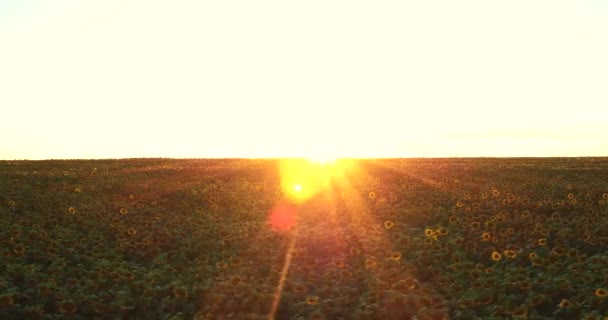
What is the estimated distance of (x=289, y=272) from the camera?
1284 cm

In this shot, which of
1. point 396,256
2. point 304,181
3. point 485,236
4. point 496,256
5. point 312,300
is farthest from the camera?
point 304,181

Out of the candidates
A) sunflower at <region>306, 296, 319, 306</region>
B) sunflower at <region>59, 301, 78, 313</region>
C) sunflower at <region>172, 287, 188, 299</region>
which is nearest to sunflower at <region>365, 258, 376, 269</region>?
sunflower at <region>306, 296, 319, 306</region>

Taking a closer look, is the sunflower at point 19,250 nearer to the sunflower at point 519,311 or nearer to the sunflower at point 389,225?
the sunflower at point 389,225

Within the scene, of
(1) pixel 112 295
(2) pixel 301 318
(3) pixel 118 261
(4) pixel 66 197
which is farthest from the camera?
(4) pixel 66 197

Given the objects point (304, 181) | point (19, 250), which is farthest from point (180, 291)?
point (304, 181)

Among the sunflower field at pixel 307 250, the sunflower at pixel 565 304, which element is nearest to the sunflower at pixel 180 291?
the sunflower field at pixel 307 250

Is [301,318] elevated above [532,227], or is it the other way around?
[532,227]

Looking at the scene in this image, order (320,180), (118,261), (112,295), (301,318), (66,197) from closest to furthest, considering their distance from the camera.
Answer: (301,318) < (112,295) < (118,261) < (66,197) < (320,180)

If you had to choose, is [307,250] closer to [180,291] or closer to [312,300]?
[312,300]

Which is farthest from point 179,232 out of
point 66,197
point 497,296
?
point 497,296

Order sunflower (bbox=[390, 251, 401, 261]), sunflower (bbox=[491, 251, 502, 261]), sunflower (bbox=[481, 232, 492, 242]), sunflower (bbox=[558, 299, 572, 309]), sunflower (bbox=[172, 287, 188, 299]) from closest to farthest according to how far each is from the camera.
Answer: sunflower (bbox=[558, 299, 572, 309]) < sunflower (bbox=[172, 287, 188, 299]) < sunflower (bbox=[491, 251, 502, 261]) < sunflower (bbox=[390, 251, 401, 261]) < sunflower (bbox=[481, 232, 492, 242])

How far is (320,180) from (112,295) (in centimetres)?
1524

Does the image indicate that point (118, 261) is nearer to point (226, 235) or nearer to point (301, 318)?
point (226, 235)

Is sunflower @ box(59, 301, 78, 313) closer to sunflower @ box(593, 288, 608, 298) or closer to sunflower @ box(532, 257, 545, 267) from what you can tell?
sunflower @ box(532, 257, 545, 267)
